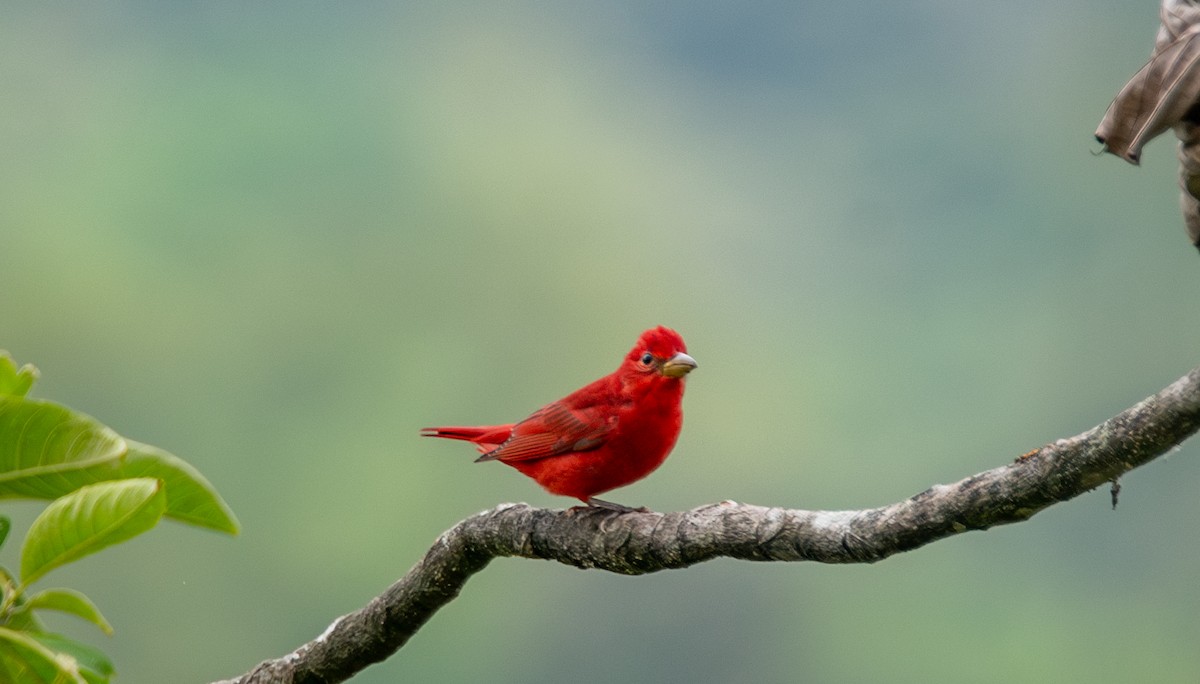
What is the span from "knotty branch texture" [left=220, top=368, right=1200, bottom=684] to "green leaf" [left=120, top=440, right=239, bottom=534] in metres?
0.56

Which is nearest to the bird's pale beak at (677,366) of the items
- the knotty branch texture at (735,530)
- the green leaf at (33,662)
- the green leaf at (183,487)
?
the knotty branch texture at (735,530)

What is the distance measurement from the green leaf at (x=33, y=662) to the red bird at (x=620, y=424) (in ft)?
3.56

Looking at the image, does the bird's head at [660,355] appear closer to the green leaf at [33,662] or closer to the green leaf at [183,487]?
the green leaf at [183,487]

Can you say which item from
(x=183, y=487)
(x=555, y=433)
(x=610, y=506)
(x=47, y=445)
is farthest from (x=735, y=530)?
(x=555, y=433)

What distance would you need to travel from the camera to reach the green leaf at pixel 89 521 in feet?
3.29

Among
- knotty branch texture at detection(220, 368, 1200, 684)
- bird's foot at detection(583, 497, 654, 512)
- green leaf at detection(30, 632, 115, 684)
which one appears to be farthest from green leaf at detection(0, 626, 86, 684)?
bird's foot at detection(583, 497, 654, 512)

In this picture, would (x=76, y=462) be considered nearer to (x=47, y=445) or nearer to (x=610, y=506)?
(x=47, y=445)

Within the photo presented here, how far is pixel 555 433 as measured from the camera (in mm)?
2203

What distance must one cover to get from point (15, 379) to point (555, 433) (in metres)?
1.18

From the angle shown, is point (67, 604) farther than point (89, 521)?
Yes

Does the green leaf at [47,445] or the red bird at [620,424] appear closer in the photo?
the green leaf at [47,445]

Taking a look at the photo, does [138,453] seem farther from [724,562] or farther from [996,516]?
[724,562]

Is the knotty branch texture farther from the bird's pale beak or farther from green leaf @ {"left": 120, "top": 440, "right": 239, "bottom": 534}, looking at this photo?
green leaf @ {"left": 120, "top": 440, "right": 239, "bottom": 534}

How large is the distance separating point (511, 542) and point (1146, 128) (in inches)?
40.3
